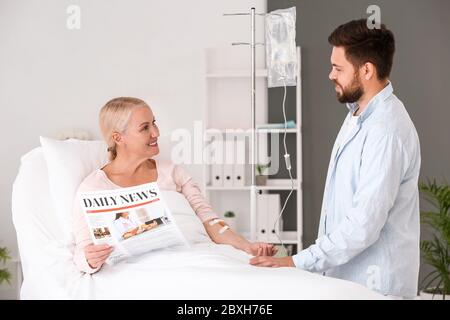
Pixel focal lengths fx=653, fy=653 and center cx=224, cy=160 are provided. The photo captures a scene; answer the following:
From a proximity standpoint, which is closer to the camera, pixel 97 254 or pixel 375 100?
pixel 97 254

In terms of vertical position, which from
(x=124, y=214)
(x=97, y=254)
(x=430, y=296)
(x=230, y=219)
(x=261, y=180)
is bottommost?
(x=430, y=296)

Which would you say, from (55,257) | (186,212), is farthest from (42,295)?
(186,212)

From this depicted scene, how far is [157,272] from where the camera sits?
66.9 inches

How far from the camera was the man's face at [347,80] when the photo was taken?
189 centimetres

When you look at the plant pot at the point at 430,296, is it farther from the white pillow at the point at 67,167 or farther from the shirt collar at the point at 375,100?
the white pillow at the point at 67,167

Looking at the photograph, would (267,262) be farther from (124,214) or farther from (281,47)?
(281,47)

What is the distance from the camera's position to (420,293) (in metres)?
3.70

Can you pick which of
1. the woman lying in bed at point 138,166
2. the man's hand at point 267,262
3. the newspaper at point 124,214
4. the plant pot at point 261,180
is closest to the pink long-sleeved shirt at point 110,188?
the woman lying in bed at point 138,166

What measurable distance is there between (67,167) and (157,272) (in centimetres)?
54

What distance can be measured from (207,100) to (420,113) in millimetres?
1294

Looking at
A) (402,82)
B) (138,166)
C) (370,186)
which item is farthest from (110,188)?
(402,82)
